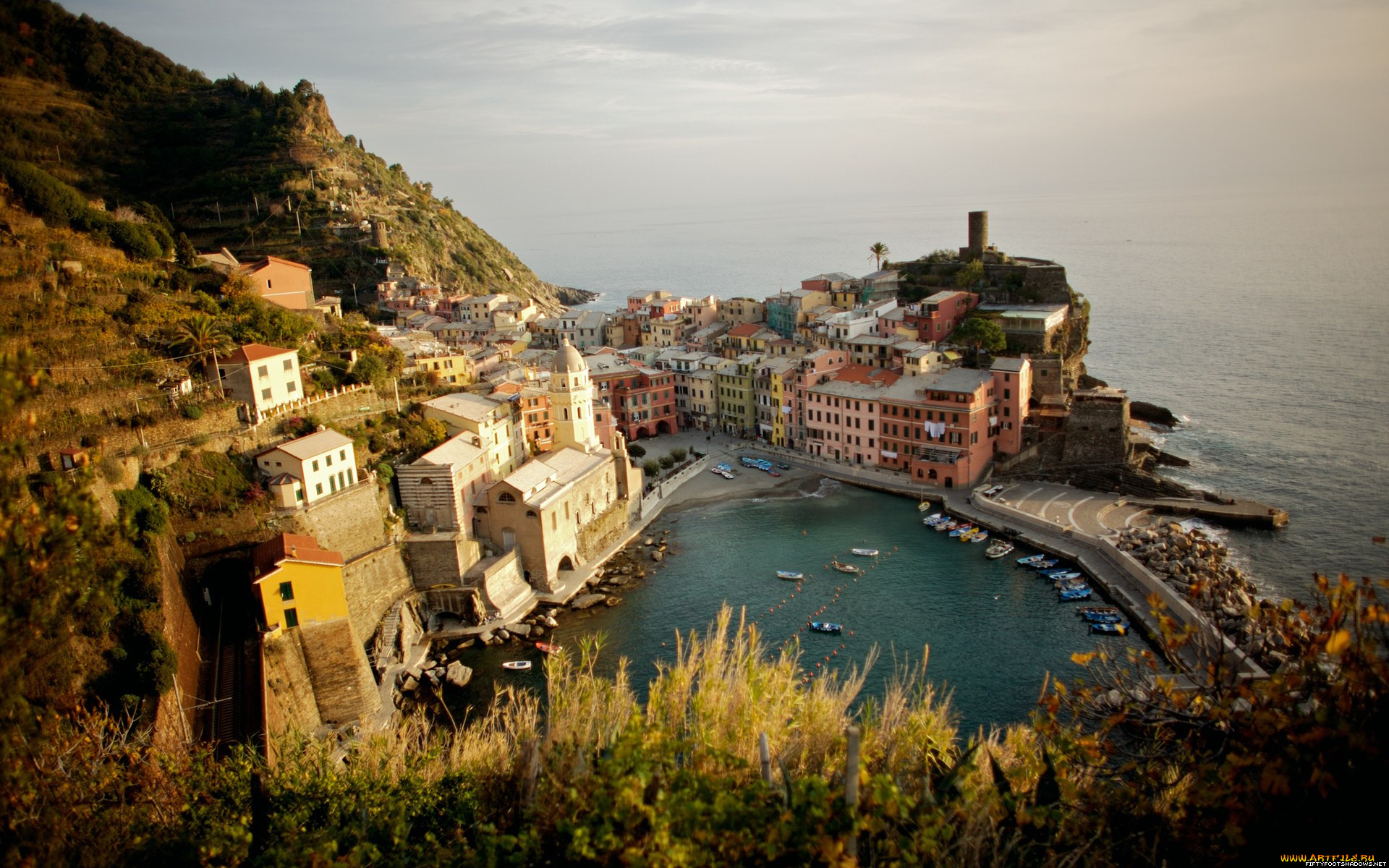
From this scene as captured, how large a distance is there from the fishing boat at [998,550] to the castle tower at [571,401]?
1661 centimetres

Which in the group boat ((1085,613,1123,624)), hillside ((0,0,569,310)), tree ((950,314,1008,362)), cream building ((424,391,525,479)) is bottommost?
boat ((1085,613,1123,624))

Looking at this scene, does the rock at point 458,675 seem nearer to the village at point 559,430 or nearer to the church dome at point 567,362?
the village at point 559,430

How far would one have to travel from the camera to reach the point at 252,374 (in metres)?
26.6

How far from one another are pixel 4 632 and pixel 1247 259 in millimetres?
130160

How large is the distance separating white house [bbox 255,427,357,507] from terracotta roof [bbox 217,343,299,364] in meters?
3.39

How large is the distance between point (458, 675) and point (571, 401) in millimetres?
14135

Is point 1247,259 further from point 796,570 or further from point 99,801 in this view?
point 99,801

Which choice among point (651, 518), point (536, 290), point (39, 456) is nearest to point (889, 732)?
point (39, 456)

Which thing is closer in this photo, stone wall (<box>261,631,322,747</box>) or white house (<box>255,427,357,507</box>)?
stone wall (<box>261,631,322,747</box>)

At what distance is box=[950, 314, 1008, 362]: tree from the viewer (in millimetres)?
44719

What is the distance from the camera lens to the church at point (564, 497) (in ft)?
96.5

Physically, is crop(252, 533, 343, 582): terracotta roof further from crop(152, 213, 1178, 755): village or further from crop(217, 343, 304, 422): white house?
crop(217, 343, 304, 422): white house

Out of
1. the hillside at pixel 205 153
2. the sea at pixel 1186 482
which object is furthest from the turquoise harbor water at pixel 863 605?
the hillside at pixel 205 153

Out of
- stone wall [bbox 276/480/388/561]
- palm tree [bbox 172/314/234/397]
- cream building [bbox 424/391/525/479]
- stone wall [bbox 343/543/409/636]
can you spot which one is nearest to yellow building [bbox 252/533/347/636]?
stone wall [bbox 343/543/409/636]
